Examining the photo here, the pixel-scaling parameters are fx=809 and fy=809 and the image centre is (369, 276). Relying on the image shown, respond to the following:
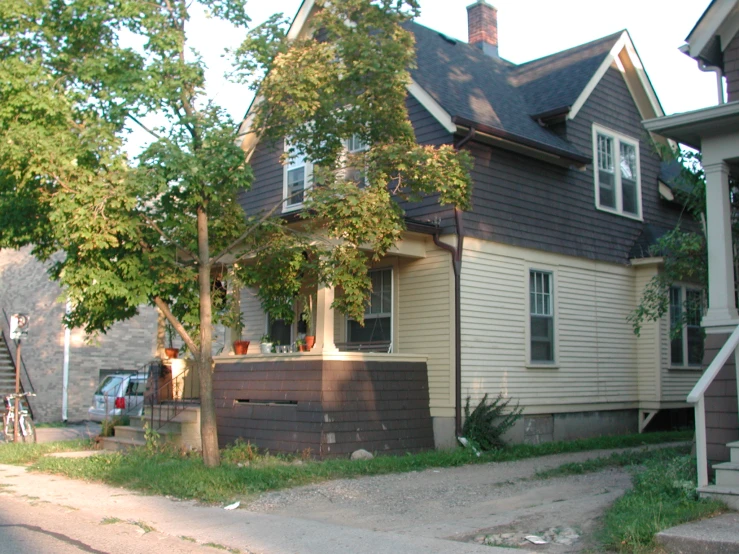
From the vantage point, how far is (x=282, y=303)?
1209 centimetres

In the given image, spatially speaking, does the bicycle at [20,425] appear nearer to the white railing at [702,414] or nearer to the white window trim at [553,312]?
the white window trim at [553,312]

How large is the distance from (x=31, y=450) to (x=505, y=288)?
8.87 m

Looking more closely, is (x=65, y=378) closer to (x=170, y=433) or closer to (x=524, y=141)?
(x=170, y=433)

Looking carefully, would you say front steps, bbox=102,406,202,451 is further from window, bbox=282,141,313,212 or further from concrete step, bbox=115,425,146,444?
window, bbox=282,141,313,212

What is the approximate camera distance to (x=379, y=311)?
14875mm

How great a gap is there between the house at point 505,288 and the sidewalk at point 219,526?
134 inches

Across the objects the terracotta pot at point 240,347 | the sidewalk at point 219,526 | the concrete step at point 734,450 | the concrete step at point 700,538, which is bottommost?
the sidewalk at point 219,526

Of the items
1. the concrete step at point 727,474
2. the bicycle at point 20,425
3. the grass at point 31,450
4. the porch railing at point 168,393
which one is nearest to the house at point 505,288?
the porch railing at point 168,393

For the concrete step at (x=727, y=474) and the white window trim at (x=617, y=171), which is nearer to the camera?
the concrete step at (x=727, y=474)

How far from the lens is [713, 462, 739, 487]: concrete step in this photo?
7.71 meters

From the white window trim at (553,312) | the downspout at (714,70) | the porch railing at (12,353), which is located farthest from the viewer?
the porch railing at (12,353)

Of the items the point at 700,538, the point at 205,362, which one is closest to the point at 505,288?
the point at 205,362

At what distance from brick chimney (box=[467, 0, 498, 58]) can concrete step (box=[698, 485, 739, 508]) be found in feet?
49.8

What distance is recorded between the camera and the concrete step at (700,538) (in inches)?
242
